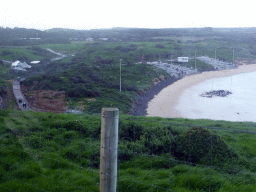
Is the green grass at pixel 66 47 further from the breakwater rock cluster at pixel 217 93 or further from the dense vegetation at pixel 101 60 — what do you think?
the breakwater rock cluster at pixel 217 93

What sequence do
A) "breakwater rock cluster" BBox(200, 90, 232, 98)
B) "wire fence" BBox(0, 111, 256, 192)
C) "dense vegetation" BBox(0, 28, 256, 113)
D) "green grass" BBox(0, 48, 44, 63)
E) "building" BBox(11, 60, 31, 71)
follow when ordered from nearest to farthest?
1. "wire fence" BBox(0, 111, 256, 192)
2. "dense vegetation" BBox(0, 28, 256, 113)
3. "breakwater rock cluster" BBox(200, 90, 232, 98)
4. "building" BBox(11, 60, 31, 71)
5. "green grass" BBox(0, 48, 44, 63)

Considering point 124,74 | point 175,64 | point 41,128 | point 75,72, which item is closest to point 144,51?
point 175,64

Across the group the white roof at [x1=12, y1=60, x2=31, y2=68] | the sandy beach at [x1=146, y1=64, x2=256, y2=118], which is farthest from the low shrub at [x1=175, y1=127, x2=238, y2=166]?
the white roof at [x1=12, y1=60, x2=31, y2=68]

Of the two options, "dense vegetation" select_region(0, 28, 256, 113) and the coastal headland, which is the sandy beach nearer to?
the coastal headland

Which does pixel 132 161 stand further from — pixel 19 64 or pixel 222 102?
pixel 19 64

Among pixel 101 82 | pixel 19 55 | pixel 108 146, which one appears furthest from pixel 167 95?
pixel 108 146
